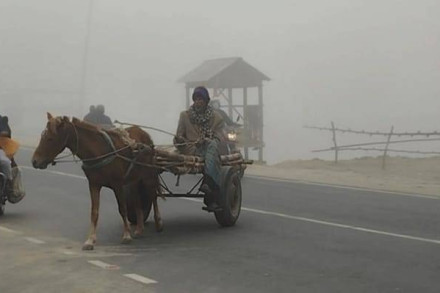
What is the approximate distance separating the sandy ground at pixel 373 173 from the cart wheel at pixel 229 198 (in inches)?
251

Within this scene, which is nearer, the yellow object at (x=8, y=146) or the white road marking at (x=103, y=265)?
the white road marking at (x=103, y=265)

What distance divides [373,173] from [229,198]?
12.9 metres

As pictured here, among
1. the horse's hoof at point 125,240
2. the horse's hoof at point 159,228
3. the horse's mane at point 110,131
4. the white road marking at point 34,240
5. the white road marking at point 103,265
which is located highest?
the horse's mane at point 110,131

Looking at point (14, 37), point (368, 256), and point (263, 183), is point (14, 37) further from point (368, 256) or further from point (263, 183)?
point (368, 256)

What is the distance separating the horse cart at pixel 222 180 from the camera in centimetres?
948

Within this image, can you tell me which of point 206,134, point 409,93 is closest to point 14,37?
point 409,93

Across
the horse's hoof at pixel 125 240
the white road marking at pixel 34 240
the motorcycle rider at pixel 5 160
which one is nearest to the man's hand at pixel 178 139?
the horse's hoof at pixel 125 240

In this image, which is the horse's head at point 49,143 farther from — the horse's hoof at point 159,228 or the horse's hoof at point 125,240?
the horse's hoof at point 159,228

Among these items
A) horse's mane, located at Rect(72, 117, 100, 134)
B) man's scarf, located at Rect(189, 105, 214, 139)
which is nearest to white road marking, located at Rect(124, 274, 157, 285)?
horse's mane, located at Rect(72, 117, 100, 134)

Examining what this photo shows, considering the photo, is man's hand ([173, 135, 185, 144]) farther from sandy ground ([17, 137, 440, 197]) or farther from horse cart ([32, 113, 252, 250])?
sandy ground ([17, 137, 440, 197])

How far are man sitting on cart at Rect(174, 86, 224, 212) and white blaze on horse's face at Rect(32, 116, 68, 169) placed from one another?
200cm

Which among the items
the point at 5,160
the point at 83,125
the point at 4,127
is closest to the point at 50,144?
the point at 83,125

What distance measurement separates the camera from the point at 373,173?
870 inches

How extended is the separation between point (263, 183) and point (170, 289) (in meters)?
10.4
